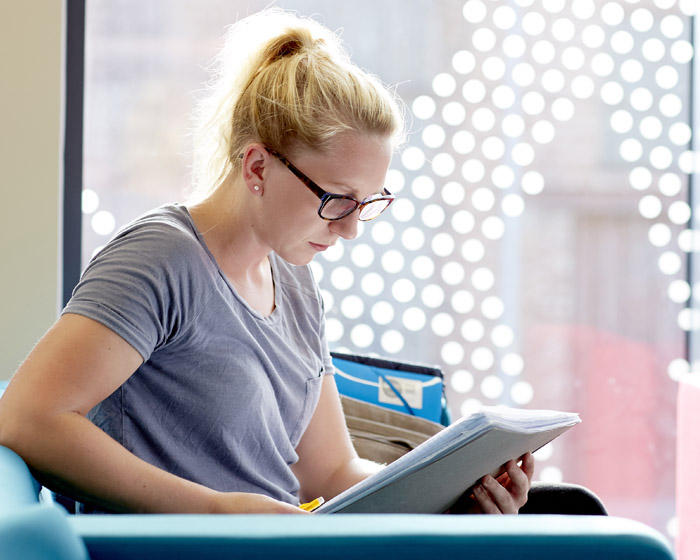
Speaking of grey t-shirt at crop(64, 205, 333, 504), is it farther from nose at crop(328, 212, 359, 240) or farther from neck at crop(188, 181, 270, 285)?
nose at crop(328, 212, 359, 240)

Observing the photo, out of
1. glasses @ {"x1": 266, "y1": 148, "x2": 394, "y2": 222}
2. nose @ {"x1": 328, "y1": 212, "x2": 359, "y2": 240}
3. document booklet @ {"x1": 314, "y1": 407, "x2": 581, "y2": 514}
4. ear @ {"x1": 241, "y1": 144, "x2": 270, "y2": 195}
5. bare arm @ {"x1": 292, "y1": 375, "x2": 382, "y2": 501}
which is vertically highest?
ear @ {"x1": 241, "y1": 144, "x2": 270, "y2": 195}

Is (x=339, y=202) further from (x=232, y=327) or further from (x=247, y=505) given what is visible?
(x=247, y=505)

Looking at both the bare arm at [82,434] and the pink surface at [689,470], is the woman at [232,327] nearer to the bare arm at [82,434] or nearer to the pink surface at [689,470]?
the bare arm at [82,434]

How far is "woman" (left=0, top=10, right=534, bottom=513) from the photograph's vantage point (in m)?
0.87

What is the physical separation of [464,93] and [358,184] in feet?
4.64

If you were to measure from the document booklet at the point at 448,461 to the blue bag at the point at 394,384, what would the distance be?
28.0 inches

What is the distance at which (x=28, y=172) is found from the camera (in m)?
1.96

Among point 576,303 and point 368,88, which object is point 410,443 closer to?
point 368,88

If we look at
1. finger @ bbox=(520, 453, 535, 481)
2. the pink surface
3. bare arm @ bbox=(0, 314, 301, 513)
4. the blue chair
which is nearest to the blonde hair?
bare arm @ bbox=(0, 314, 301, 513)

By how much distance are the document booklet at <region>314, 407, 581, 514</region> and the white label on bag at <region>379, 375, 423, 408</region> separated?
2.33 feet

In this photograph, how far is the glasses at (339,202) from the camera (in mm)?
1120

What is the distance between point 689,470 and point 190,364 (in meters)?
1.33

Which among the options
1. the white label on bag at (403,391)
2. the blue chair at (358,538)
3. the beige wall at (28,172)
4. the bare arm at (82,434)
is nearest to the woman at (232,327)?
the bare arm at (82,434)

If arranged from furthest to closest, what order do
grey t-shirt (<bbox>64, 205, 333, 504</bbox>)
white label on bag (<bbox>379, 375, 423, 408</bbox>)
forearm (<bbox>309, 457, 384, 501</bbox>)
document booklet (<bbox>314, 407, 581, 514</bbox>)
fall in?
white label on bag (<bbox>379, 375, 423, 408</bbox>)
forearm (<bbox>309, 457, 384, 501</bbox>)
grey t-shirt (<bbox>64, 205, 333, 504</bbox>)
document booklet (<bbox>314, 407, 581, 514</bbox>)
